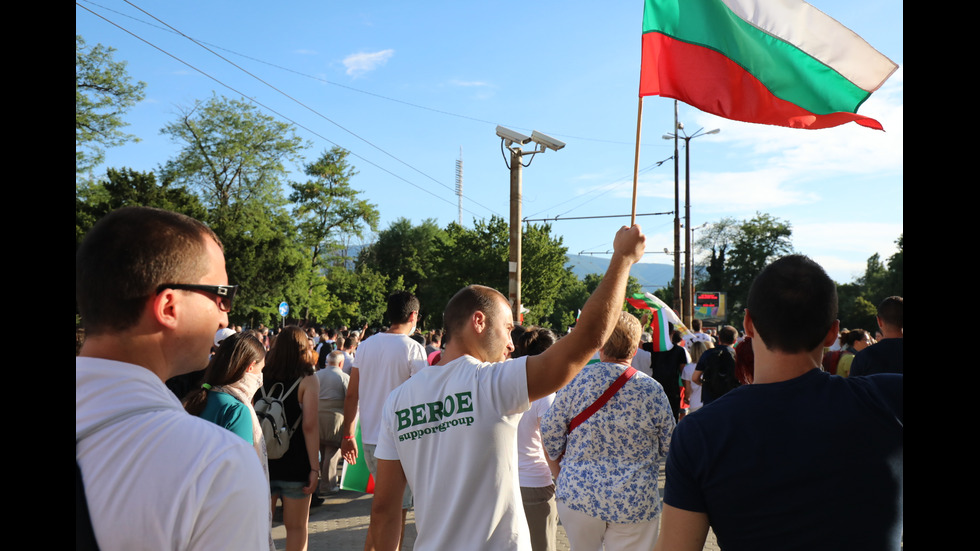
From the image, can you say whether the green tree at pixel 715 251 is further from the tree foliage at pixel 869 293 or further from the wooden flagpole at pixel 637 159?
the wooden flagpole at pixel 637 159

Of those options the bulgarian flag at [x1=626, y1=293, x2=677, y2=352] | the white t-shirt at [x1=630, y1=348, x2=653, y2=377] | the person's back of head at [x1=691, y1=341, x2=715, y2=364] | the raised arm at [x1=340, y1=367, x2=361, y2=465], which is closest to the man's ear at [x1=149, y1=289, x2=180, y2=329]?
the raised arm at [x1=340, y1=367, x2=361, y2=465]

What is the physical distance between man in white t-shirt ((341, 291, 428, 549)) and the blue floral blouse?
215 centimetres

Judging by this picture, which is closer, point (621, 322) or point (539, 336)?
point (621, 322)

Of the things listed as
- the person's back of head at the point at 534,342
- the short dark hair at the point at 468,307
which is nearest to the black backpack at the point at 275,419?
the person's back of head at the point at 534,342

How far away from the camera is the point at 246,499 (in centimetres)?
125

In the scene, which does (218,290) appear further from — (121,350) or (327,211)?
(327,211)

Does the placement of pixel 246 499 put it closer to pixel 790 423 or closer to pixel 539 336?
pixel 790 423

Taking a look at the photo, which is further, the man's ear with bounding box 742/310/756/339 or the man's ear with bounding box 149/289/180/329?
the man's ear with bounding box 742/310/756/339

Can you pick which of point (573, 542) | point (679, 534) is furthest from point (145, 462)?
point (573, 542)

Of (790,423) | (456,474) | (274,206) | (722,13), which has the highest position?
(274,206)

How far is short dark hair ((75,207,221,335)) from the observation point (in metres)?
1.39

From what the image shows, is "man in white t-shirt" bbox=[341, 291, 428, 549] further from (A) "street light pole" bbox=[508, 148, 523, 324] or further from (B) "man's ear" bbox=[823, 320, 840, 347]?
(A) "street light pole" bbox=[508, 148, 523, 324]
